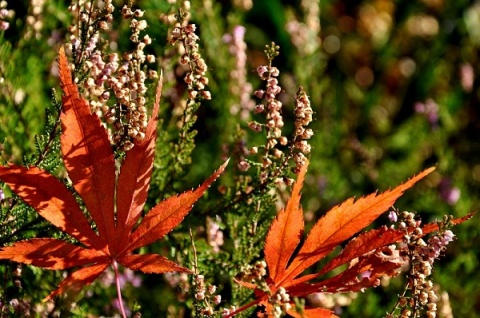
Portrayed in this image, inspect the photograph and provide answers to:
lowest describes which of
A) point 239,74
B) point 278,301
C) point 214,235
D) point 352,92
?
point 278,301

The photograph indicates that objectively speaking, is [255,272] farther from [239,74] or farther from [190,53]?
[239,74]

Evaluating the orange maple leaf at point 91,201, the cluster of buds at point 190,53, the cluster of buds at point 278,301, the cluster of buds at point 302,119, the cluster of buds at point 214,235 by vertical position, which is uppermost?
the cluster of buds at point 190,53

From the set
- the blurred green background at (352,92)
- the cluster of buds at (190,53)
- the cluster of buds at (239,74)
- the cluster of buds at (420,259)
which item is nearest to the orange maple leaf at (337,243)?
the cluster of buds at (420,259)

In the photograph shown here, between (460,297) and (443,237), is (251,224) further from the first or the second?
(460,297)

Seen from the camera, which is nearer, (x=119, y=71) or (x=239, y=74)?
(x=119, y=71)

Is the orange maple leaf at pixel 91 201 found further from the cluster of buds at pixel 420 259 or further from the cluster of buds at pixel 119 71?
the cluster of buds at pixel 420 259

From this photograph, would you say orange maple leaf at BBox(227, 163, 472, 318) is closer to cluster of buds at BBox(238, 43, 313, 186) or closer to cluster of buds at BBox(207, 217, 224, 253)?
cluster of buds at BBox(238, 43, 313, 186)

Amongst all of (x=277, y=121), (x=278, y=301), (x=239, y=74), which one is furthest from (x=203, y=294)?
(x=239, y=74)
